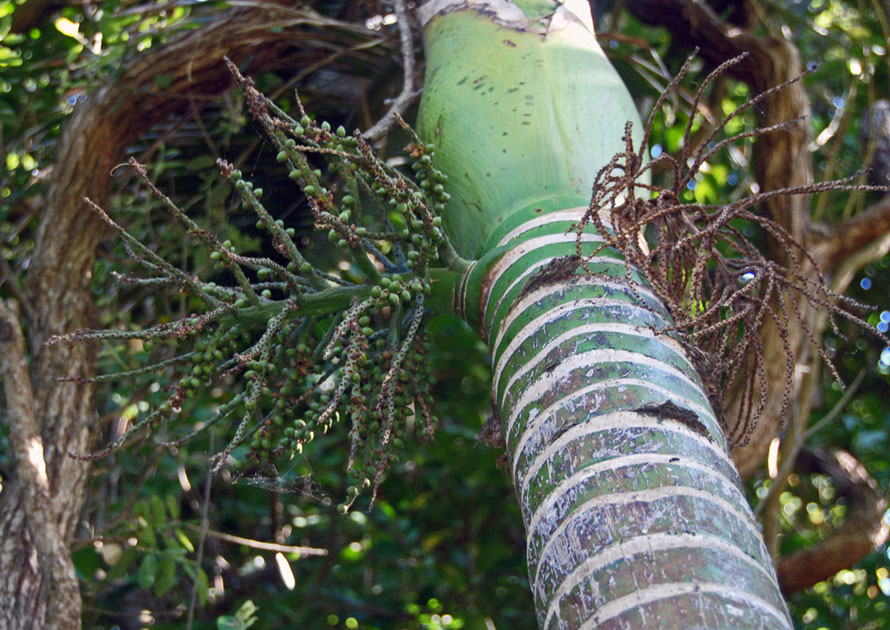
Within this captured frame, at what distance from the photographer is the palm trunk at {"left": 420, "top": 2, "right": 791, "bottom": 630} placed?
3.02 ft

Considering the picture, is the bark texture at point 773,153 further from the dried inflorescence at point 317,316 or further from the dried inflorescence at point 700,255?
the dried inflorescence at point 317,316

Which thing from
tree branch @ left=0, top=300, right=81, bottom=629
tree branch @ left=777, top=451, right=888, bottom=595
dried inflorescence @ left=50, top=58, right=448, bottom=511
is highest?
dried inflorescence @ left=50, top=58, right=448, bottom=511

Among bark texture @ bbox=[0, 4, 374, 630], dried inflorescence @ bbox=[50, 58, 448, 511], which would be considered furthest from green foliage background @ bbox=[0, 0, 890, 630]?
dried inflorescence @ bbox=[50, 58, 448, 511]

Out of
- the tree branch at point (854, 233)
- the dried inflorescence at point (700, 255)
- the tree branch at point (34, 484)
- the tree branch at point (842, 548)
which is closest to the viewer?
the dried inflorescence at point (700, 255)

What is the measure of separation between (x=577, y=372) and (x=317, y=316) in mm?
552

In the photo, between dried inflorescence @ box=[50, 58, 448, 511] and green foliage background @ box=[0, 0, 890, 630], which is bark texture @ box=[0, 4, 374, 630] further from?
dried inflorescence @ box=[50, 58, 448, 511]

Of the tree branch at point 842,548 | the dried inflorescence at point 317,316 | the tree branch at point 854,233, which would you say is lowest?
the tree branch at point 842,548

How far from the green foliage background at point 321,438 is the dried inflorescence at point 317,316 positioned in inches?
8.8

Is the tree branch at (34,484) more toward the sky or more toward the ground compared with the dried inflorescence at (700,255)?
more toward the ground

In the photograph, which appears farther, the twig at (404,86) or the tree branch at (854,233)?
the tree branch at (854,233)

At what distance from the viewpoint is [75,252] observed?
2.17 metres

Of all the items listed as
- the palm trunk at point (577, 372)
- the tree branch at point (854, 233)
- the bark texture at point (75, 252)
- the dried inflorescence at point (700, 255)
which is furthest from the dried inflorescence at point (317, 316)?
the tree branch at point (854, 233)

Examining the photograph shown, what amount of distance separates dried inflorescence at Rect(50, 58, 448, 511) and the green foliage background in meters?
0.22

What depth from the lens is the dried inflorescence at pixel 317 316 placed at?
132cm
